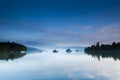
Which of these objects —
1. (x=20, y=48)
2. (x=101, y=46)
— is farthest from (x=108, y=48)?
(x=20, y=48)

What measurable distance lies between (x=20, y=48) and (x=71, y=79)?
6463 inches

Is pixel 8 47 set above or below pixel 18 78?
above

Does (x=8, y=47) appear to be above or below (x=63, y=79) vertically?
above

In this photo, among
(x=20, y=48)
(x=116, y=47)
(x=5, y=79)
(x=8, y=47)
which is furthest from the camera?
(x=20, y=48)

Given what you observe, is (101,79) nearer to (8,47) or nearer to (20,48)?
(8,47)

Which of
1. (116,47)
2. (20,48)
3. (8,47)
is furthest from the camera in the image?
(20,48)

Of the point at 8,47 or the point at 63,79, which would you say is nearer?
the point at 63,79

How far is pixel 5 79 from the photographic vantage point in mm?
19422

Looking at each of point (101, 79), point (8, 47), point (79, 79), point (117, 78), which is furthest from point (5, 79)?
point (8, 47)

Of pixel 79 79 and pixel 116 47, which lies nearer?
pixel 79 79

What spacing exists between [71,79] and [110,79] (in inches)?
136

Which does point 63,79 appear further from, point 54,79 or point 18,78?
point 18,78

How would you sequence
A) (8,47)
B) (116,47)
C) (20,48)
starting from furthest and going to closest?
(20,48), (116,47), (8,47)

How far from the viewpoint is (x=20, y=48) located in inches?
7131
